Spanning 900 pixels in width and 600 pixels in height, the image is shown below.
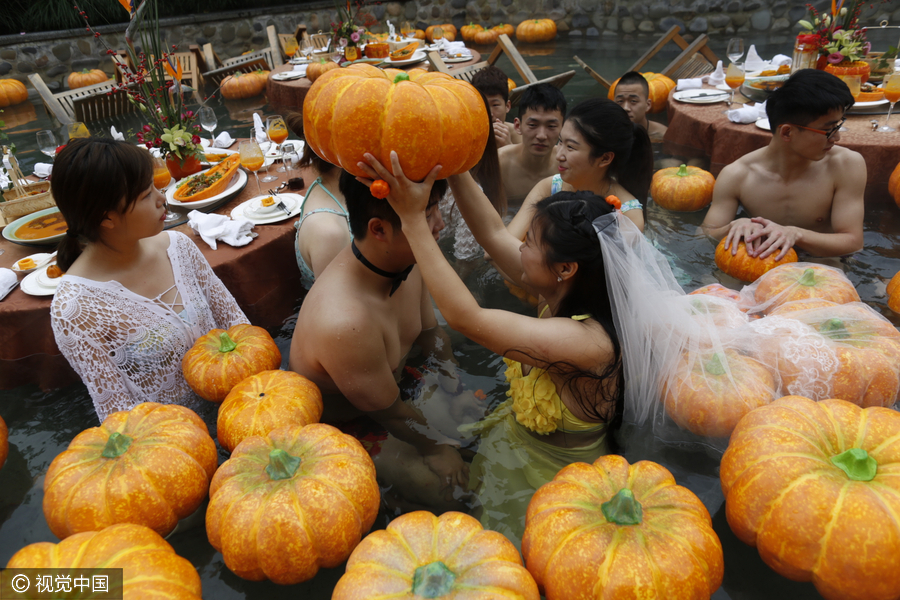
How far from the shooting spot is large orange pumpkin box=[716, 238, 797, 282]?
13.8 ft

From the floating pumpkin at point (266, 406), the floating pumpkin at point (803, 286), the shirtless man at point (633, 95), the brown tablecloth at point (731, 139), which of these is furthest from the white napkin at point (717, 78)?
the floating pumpkin at point (266, 406)

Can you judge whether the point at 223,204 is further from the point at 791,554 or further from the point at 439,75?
the point at 791,554

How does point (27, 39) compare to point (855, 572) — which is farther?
point (27, 39)

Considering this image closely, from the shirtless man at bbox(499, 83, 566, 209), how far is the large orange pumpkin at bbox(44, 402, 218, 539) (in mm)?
4168

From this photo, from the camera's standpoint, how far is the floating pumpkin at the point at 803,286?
328 cm

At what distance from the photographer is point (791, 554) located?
1.83 metres

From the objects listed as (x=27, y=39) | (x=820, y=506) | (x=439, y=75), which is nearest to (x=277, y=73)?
(x=27, y=39)

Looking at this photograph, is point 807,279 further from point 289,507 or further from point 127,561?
point 127,561

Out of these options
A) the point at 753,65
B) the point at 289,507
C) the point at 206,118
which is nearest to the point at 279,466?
the point at 289,507

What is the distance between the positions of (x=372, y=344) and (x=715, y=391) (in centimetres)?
178

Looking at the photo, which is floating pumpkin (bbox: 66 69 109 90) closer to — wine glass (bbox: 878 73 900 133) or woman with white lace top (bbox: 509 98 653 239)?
woman with white lace top (bbox: 509 98 653 239)

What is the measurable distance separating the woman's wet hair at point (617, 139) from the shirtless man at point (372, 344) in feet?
6.29

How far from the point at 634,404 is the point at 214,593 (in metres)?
2.26

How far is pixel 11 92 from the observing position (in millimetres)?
11617
